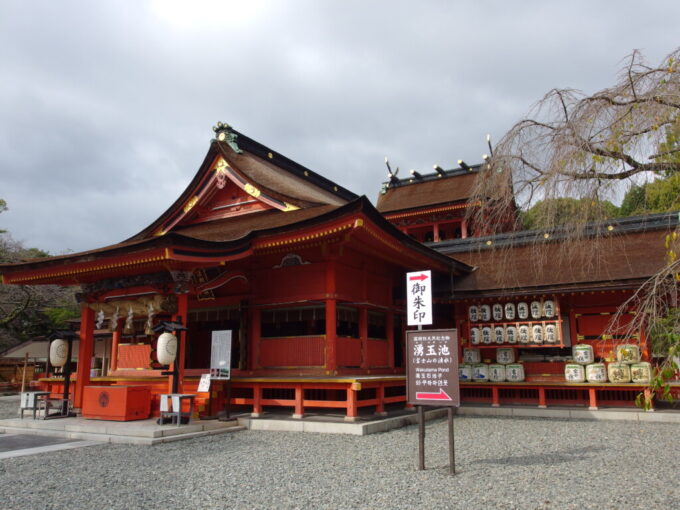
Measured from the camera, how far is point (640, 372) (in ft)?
42.5

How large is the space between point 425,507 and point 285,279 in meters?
8.61

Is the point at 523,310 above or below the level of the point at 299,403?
above

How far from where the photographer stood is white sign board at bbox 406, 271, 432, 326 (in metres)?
7.68

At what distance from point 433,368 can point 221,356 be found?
6123mm

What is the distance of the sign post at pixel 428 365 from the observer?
7.27m

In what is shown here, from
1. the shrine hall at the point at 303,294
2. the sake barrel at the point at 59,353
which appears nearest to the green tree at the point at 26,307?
the shrine hall at the point at 303,294

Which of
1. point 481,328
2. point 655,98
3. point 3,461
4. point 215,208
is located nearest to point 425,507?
point 655,98

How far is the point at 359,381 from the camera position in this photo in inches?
445

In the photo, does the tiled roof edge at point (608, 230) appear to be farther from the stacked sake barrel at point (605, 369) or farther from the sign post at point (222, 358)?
the sign post at point (222, 358)

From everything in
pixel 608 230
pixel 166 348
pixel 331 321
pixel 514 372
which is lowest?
pixel 514 372

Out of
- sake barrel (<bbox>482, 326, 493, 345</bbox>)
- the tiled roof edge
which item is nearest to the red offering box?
the tiled roof edge

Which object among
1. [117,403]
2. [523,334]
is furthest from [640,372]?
[117,403]

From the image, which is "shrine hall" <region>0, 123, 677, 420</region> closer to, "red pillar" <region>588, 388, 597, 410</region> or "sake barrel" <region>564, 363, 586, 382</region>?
"red pillar" <region>588, 388, 597, 410</region>

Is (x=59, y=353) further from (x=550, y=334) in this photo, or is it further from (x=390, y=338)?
(x=550, y=334)
